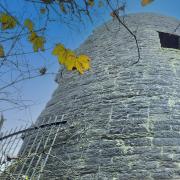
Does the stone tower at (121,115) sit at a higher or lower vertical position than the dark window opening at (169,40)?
lower

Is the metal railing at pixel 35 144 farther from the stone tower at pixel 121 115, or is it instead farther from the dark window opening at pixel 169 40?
the dark window opening at pixel 169 40

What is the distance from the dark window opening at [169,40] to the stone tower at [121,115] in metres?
0.71

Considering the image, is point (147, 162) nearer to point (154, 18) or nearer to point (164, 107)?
point (164, 107)

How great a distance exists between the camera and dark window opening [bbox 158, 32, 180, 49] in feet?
28.5

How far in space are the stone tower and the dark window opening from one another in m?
0.71

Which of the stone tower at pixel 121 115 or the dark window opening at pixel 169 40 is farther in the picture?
the dark window opening at pixel 169 40

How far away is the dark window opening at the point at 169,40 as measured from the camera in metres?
8.70

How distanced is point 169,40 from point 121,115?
4.07m

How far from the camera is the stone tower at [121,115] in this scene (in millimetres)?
4539

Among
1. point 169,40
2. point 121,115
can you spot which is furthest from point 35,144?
point 169,40

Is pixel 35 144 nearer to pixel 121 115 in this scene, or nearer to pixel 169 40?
pixel 121 115

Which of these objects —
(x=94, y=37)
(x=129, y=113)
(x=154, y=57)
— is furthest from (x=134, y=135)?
(x=94, y=37)

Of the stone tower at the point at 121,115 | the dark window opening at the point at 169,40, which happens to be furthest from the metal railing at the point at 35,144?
the dark window opening at the point at 169,40

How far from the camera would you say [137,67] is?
657 cm
